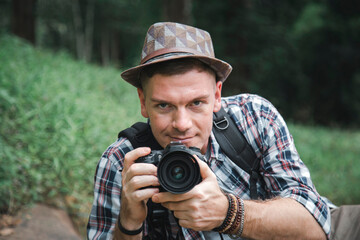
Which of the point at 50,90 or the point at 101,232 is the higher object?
the point at 50,90

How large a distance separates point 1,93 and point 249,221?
3.03m

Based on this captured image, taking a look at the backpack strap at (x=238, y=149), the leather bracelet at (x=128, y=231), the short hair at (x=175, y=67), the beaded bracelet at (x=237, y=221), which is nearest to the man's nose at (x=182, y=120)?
the short hair at (x=175, y=67)

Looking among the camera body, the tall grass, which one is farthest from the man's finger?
the tall grass

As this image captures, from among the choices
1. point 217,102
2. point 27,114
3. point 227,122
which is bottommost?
point 27,114

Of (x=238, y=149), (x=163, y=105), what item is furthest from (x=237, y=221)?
(x=163, y=105)

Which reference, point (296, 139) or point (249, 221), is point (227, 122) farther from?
point (296, 139)

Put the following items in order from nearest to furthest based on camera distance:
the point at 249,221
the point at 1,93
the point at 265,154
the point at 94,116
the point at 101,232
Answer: the point at 249,221 < the point at 101,232 < the point at 265,154 < the point at 1,93 < the point at 94,116

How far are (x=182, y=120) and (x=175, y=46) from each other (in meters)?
0.39

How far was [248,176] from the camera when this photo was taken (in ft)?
6.46

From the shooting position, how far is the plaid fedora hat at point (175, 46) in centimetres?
174

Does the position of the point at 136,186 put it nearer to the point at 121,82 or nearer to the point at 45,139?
A: the point at 45,139

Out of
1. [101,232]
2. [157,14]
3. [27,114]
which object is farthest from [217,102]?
[157,14]

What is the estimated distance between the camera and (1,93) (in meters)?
3.55

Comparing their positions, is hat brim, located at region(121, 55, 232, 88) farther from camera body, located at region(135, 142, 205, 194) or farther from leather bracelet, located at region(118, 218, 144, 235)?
leather bracelet, located at region(118, 218, 144, 235)
